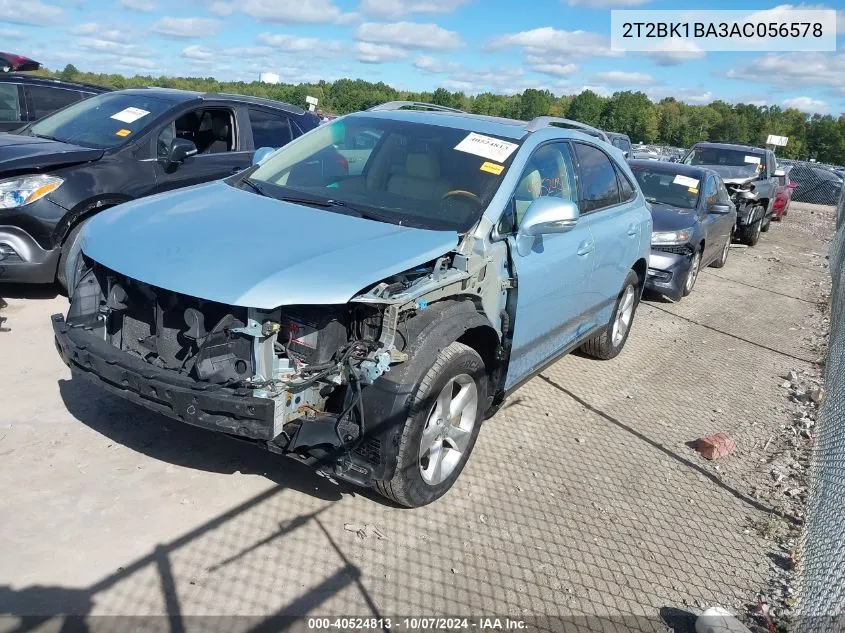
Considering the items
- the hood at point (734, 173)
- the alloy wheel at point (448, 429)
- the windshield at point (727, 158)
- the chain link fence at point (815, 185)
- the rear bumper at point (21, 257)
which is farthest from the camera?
the chain link fence at point (815, 185)

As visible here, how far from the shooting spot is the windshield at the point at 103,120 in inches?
253

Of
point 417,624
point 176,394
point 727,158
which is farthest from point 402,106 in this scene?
point 727,158

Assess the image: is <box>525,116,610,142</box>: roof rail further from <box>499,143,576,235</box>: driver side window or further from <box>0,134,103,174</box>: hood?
<box>0,134,103,174</box>: hood

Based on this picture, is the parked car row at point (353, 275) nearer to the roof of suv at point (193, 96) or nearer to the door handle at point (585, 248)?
the door handle at point (585, 248)

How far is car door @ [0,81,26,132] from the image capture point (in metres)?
8.51

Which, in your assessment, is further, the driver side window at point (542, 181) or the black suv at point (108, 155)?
the black suv at point (108, 155)

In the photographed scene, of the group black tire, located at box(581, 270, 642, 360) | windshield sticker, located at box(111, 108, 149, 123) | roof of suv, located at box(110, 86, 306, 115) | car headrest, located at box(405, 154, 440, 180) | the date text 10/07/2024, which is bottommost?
the date text 10/07/2024

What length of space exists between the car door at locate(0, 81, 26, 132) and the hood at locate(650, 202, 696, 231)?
800cm

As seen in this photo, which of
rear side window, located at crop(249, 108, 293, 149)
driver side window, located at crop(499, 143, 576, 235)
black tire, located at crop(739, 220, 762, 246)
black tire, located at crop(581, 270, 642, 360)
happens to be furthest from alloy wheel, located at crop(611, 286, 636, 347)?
black tire, located at crop(739, 220, 762, 246)

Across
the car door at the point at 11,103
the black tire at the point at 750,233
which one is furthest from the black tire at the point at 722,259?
the car door at the point at 11,103

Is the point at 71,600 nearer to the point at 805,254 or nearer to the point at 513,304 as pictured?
the point at 513,304

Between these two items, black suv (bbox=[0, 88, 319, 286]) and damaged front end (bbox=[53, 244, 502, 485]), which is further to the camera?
black suv (bbox=[0, 88, 319, 286])

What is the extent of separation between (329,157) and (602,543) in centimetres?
291

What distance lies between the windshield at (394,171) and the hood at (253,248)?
0.82ft
